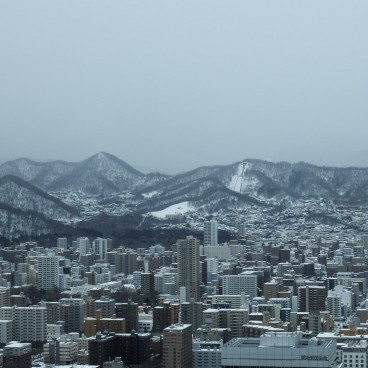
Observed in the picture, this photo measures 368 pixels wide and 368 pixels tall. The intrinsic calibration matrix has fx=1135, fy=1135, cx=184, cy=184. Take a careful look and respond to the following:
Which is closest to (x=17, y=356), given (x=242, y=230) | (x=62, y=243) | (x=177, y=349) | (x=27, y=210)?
(x=177, y=349)

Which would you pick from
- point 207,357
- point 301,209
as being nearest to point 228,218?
point 301,209

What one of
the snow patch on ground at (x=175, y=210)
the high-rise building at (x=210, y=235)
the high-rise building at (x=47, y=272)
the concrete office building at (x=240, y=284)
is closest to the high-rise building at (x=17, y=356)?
the concrete office building at (x=240, y=284)

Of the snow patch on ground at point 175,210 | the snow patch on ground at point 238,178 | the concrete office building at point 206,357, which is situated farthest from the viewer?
the snow patch on ground at point 238,178

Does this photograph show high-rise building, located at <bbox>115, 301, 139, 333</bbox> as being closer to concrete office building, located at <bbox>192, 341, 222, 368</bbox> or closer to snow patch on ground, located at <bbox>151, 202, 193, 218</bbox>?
concrete office building, located at <bbox>192, 341, 222, 368</bbox>

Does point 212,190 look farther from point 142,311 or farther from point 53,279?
point 142,311

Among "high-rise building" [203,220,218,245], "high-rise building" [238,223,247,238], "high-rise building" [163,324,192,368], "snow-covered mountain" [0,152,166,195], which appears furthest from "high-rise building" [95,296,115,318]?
"snow-covered mountain" [0,152,166,195]

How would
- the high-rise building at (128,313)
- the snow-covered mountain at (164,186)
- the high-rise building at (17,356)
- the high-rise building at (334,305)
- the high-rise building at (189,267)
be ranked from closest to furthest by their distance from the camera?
the high-rise building at (17,356) < the high-rise building at (128,313) < the high-rise building at (334,305) < the high-rise building at (189,267) < the snow-covered mountain at (164,186)

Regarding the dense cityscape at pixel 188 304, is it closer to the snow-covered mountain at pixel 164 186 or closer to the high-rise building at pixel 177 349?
the high-rise building at pixel 177 349
